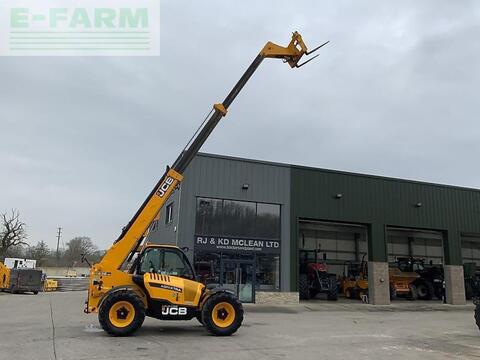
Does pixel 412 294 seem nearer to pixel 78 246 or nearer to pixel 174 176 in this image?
pixel 174 176

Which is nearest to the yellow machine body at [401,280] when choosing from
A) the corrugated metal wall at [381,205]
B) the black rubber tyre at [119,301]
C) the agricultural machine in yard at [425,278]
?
the agricultural machine in yard at [425,278]

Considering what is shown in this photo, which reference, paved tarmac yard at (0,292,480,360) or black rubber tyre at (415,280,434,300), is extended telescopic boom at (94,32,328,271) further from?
black rubber tyre at (415,280,434,300)

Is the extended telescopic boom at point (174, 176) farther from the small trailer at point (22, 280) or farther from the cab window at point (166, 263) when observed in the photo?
the small trailer at point (22, 280)

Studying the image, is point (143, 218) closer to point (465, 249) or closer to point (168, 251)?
point (168, 251)

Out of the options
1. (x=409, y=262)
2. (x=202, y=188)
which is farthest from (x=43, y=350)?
(x=409, y=262)

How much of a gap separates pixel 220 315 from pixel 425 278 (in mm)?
22886

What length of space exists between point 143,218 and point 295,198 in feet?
42.8

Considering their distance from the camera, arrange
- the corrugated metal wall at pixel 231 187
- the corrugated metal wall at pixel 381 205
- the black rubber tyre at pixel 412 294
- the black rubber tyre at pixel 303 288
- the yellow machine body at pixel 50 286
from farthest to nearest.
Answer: the yellow machine body at pixel 50 286
the black rubber tyre at pixel 412 294
the black rubber tyre at pixel 303 288
the corrugated metal wall at pixel 381 205
the corrugated metal wall at pixel 231 187

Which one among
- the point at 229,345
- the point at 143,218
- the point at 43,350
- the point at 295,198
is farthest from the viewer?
the point at 295,198

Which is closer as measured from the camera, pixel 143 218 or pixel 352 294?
pixel 143 218

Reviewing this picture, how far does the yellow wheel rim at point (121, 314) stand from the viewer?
10.4 meters

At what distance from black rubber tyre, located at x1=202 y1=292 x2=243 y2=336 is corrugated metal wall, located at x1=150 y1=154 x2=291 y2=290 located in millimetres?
10288

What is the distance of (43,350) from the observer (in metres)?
8.58

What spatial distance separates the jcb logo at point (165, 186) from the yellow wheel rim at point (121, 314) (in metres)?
3.04
